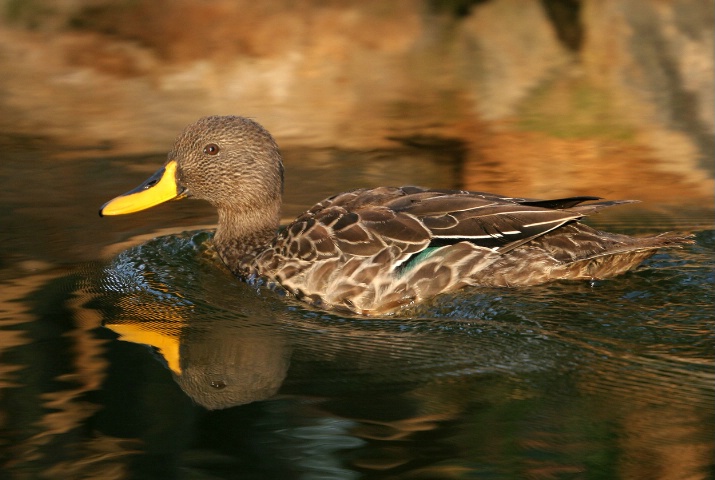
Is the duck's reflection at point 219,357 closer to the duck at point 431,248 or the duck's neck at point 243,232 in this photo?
the duck at point 431,248

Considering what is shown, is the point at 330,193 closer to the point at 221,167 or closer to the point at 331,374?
the point at 221,167

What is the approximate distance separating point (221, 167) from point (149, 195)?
0.50 metres

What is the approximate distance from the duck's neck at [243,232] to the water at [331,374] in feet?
0.51

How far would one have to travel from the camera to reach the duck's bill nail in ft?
24.2

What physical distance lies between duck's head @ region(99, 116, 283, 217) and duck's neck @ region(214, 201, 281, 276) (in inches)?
2.3

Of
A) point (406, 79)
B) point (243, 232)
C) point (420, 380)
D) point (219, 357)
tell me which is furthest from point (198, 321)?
point (406, 79)

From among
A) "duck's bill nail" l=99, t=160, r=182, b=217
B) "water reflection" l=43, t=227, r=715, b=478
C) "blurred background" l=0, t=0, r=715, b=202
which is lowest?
"water reflection" l=43, t=227, r=715, b=478

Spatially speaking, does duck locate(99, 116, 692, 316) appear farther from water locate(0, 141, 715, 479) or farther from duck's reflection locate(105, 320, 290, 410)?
duck's reflection locate(105, 320, 290, 410)

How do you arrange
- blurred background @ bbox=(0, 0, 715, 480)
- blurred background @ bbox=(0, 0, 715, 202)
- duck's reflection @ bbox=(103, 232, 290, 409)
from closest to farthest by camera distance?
blurred background @ bbox=(0, 0, 715, 480) < duck's reflection @ bbox=(103, 232, 290, 409) < blurred background @ bbox=(0, 0, 715, 202)

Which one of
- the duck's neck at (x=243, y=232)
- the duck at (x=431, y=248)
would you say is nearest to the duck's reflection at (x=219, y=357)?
the duck at (x=431, y=248)

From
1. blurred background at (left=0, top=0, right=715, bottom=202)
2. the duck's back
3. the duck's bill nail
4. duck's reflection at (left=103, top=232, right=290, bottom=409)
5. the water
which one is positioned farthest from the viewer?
blurred background at (left=0, top=0, right=715, bottom=202)

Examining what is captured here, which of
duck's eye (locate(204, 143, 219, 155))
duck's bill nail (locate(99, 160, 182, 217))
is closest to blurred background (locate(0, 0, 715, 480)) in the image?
duck's bill nail (locate(99, 160, 182, 217))

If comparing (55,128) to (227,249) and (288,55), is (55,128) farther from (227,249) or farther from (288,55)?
(227,249)

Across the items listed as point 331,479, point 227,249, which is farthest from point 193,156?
point 331,479
